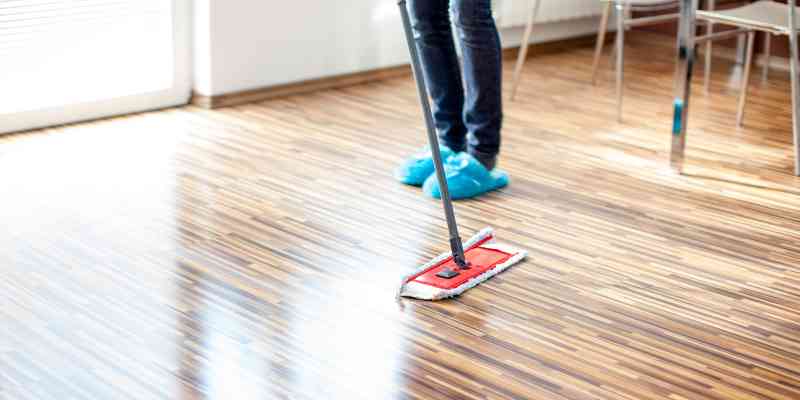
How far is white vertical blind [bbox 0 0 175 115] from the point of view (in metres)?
2.92

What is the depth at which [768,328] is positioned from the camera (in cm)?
193

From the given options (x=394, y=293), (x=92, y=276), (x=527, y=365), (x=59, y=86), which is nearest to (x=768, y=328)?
(x=527, y=365)

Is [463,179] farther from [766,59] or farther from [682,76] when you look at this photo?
[766,59]

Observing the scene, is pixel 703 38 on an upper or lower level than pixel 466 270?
upper

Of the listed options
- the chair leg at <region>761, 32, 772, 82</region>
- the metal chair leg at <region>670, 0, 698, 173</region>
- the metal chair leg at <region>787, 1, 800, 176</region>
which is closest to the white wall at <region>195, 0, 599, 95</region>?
the metal chair leg at <region>670, 0, 698, 173</region>

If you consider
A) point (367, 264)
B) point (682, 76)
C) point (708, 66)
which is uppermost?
point (682, 76)

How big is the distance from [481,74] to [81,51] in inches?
46.8

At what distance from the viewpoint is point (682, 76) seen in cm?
288

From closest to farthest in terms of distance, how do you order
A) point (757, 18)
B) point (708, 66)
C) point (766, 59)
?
1. point (757, 18)
2. point (708, 66)
3. point (766, 59)

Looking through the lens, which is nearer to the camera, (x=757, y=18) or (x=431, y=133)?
(x=431, y=133)

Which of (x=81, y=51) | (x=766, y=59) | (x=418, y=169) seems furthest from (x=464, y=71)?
(x=766, y=59)

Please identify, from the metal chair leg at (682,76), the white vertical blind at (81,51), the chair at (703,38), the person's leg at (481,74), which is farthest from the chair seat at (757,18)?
the white vertical blind at (81,51)

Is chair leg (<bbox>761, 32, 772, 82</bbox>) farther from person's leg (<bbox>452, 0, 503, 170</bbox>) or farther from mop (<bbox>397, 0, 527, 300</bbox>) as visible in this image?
mop (<bbox>397, 0, 527, 300</bbox>)

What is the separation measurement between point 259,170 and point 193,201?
0.29m
